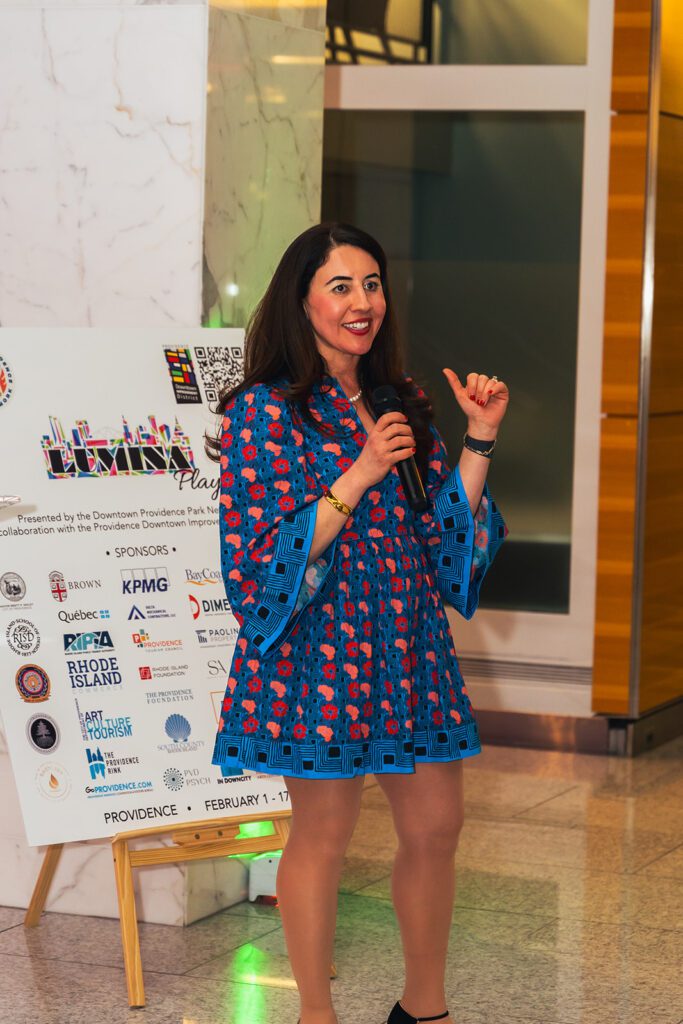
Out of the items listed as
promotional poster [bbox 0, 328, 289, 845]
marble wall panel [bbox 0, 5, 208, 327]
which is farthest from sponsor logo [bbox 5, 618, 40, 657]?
marble wall panel [bbox 0, 5, 208, 327]

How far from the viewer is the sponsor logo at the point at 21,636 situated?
390cm

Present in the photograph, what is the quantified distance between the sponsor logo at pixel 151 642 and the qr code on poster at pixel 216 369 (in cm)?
64

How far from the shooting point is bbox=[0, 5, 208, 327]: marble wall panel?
4.23 metres

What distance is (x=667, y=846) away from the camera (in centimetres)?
521

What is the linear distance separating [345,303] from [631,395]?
3.58 metres

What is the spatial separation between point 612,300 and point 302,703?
389 centimetres

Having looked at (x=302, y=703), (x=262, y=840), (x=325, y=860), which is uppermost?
(x=302, y=703)

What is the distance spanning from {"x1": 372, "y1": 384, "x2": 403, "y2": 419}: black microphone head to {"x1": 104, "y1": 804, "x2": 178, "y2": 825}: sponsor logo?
129cm

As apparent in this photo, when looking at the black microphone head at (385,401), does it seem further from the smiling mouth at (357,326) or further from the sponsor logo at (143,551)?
the sponsor logo at (143,551)

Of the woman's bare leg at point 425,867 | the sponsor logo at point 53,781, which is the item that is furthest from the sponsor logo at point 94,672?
the woman's bare leg at point 425,867

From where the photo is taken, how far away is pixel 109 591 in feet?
13.0

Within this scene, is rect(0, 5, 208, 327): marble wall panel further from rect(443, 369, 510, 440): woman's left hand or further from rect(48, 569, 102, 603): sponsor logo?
rect(443, 369, 510, 440): woman's left hand

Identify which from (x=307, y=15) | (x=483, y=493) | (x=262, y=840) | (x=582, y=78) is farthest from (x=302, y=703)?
(x=582, y=78)

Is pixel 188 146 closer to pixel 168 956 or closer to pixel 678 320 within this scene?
pixel 168 956
